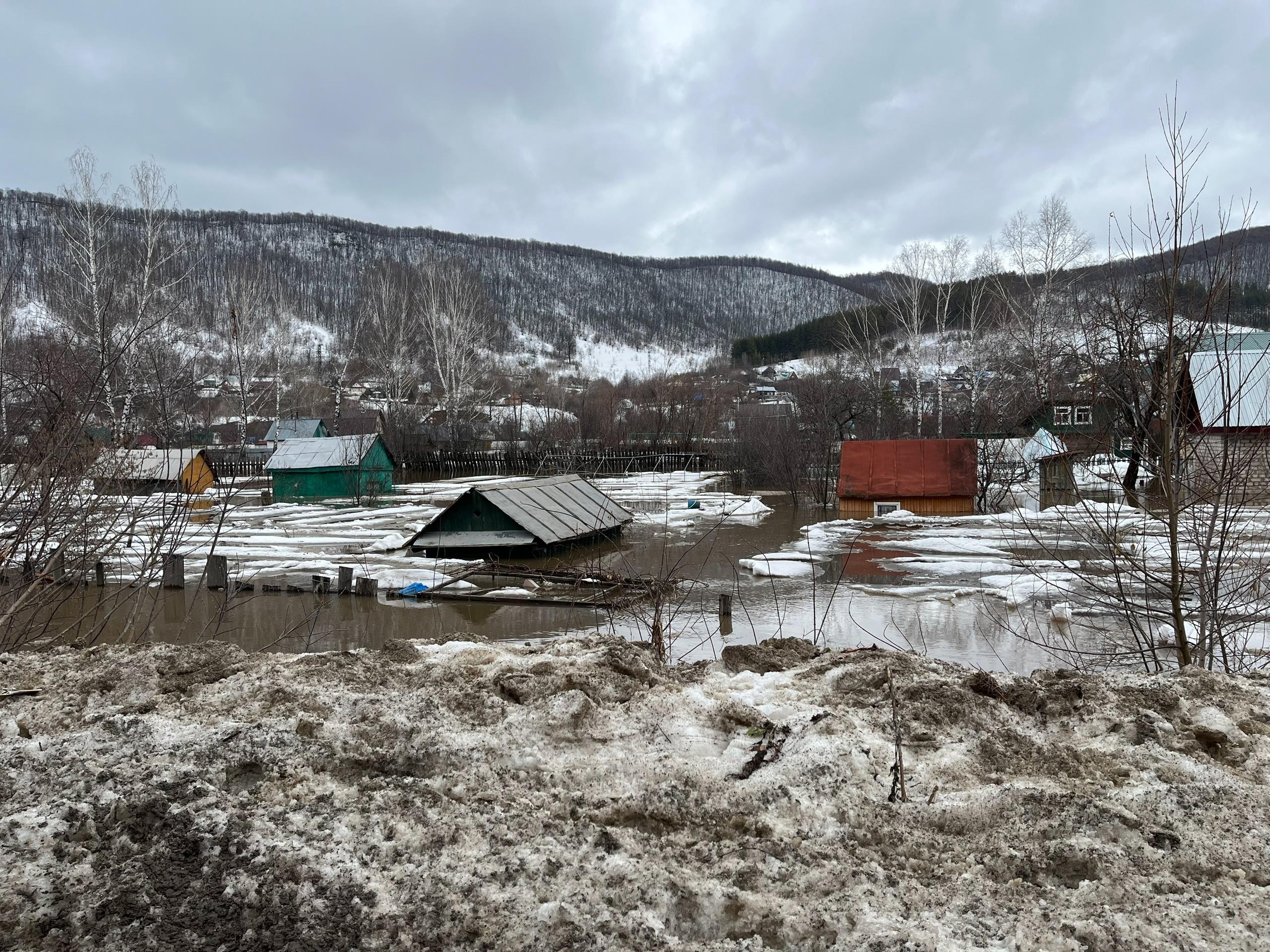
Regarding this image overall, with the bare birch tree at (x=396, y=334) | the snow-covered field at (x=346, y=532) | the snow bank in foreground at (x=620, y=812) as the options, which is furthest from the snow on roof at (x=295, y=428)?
the snow bank in foreground at (x=620, y=812)

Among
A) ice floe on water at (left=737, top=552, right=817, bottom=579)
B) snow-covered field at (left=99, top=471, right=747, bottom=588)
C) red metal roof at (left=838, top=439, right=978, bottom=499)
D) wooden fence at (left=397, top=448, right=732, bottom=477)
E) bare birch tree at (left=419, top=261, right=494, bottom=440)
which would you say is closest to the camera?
ice floe on water at (left=737, top=552, right=817, bottom=579)

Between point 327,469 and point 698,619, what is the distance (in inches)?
733

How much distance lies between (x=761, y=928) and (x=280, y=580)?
39.5 ft

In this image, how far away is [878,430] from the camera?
3347 centimetres

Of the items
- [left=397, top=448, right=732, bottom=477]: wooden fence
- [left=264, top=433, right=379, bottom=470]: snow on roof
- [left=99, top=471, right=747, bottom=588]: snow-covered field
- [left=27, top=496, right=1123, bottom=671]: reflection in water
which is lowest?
[left=27, top=496, right=1123, bottom=671]: reflection in water

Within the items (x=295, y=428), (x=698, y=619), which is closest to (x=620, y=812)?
(x=698, y=619)

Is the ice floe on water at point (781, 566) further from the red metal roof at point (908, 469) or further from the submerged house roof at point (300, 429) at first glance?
the submerged house roof at point (300, 429)

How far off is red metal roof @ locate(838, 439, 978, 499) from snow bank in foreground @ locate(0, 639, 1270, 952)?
17.3 metres

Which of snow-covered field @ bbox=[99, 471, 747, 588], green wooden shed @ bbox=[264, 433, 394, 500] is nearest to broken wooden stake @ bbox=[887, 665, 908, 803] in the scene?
snow-covered field @ bbox=[99, 471, 747, 588]

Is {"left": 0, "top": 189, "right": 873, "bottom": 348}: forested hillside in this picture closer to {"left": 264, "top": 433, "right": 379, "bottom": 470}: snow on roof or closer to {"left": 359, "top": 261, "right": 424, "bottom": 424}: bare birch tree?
{"left": 359, "top": 261, "right": 424, "bottom": 424}: bare birch tree

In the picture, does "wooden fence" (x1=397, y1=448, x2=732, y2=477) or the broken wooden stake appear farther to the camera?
"wooden fence" (x1=397, y1=448, x2=732, y2=477)

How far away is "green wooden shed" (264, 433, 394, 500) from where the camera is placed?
985 inches

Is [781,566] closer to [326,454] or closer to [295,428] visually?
[326,454]

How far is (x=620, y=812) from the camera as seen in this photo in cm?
245
